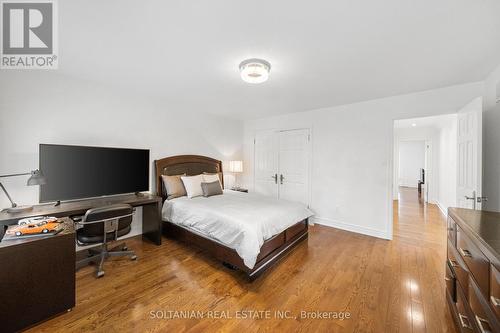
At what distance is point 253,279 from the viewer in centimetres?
214

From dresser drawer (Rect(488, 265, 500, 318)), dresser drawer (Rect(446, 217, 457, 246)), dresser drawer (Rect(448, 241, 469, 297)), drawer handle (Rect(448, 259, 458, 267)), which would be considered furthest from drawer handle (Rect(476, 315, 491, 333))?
dresser drawer (Rect(446, 217, 457, 246))

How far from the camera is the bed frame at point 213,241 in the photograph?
2270 mm

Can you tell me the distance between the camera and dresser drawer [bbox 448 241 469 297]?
4.51 feet

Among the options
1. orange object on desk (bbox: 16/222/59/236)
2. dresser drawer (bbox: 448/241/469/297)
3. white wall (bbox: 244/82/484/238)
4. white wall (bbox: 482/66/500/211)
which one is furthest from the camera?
white wall (bbox: 244/82/484/238)

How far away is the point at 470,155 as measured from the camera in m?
2.27

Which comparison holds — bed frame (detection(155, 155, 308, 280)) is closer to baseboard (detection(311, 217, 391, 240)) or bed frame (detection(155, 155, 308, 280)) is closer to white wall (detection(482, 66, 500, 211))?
baseboard (detection(311, 217, 391, 240))

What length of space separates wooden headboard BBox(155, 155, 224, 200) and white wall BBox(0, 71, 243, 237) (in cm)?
14

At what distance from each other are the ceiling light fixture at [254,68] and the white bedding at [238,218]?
1639mm

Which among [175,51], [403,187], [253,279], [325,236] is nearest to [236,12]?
[175,51]

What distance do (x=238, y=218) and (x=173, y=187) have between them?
5.52 ft

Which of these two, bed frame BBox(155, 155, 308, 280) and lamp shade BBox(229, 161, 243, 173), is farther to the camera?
lamp shade BBox(229, 161, 243, 173)

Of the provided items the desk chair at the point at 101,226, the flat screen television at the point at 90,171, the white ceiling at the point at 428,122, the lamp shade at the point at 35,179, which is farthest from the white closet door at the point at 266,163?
the lamp shade at the point at 35,179

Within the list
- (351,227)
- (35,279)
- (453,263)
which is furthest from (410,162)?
(35,279)

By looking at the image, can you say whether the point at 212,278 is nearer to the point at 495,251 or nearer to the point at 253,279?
the point at 253,279
